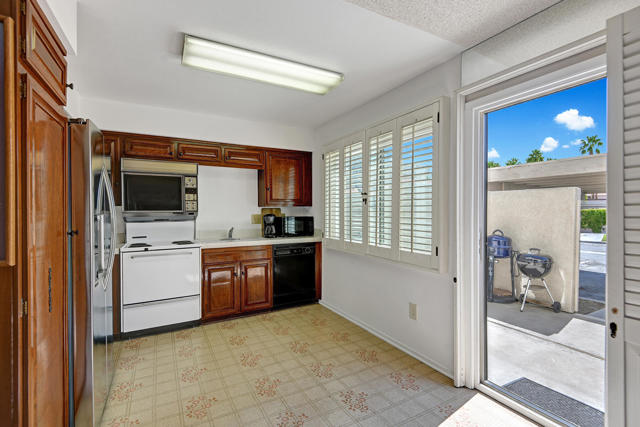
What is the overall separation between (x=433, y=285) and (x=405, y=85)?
1.73 meters

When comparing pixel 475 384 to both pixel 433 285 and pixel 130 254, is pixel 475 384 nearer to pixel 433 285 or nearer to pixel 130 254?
pixel 433 285

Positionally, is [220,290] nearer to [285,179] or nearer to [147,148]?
[285,179]

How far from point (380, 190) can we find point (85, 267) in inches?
87.8

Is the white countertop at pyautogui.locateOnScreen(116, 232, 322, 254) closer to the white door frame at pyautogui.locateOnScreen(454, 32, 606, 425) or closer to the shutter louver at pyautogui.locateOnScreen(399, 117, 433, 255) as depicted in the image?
the shutter louver at pyautogui.locateOnScreen(399, 117, 433, 255)

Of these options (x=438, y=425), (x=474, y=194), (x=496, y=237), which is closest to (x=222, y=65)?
(x=474, y=194)

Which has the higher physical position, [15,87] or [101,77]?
[101,77]

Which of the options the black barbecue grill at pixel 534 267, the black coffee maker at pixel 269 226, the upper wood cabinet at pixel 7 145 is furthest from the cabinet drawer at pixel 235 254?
the black barbecue grill at pixel 534 267

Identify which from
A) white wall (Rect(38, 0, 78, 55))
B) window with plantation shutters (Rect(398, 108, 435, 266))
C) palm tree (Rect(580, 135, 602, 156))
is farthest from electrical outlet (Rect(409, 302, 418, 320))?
white wall (Rect(38, 0, 78, 55))

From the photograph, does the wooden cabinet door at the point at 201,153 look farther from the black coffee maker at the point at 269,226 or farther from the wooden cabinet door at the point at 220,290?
the wooden cabinet door at the point at 220,290

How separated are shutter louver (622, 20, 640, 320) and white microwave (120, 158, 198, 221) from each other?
3.52 meters

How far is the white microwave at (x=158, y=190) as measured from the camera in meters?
3.16

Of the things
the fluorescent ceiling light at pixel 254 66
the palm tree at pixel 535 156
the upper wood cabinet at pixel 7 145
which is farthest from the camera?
the fluorescent ceiling light at pixel 254 66

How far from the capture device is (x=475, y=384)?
6.95 feet

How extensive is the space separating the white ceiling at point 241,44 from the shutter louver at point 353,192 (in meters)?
0.56
